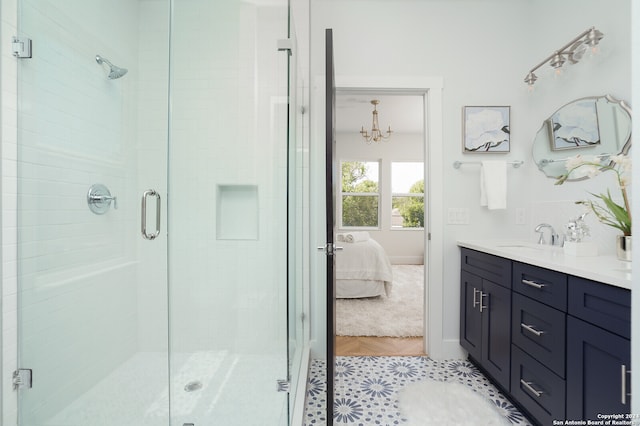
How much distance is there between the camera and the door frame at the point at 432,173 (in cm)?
230

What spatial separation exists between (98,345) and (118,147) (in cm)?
74

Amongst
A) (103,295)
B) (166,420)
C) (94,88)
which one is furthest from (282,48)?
(166,420)

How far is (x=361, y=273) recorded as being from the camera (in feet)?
11.9

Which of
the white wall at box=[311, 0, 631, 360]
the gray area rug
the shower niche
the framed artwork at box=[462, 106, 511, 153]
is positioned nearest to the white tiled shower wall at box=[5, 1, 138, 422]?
→ the shower niche

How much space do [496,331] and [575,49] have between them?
181cm

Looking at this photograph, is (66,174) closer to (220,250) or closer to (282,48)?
(220,250)

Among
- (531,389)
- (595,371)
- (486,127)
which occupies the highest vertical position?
(486,127)

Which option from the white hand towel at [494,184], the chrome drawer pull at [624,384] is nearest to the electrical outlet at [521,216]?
the white hand towel at [494,184]

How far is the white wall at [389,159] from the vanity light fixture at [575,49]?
166 inches

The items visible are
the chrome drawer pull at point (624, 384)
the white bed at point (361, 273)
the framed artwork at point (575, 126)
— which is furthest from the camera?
the white bed at point (361, 273)

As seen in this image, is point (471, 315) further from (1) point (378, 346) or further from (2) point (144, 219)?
(2) point (144, 219)

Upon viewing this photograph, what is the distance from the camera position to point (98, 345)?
1126 mm

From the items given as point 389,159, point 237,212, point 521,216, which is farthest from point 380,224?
point 237,212

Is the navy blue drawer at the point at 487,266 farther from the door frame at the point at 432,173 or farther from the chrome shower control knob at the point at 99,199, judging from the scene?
the chrome shower control knob at the point at 99,199
